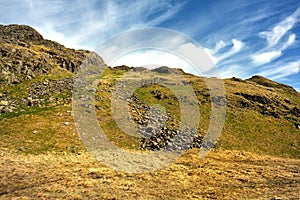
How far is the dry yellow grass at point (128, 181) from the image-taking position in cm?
2216

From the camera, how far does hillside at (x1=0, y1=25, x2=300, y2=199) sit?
2395 cm

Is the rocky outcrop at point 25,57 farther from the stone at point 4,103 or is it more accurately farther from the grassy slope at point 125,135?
the stone at point 4,103

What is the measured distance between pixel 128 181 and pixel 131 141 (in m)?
13.9

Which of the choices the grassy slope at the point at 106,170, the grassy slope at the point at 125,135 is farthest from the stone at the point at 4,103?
the grassy slope at the point at 106,170

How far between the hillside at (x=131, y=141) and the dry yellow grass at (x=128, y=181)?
0.08 metres

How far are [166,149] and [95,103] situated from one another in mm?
16102

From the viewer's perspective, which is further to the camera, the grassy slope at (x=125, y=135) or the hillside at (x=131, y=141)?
the grassy slope at (x=125, y=135)

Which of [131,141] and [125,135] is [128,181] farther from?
[125,135]

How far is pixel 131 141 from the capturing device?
39.1 m

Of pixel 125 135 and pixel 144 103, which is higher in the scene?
pixel 144 103

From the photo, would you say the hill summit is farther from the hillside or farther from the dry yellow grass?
the dry yellow grass

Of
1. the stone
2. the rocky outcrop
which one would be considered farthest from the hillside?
the rocky outcrop

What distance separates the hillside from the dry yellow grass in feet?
0.26

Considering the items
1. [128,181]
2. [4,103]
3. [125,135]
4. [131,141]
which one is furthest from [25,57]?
[128,181]
